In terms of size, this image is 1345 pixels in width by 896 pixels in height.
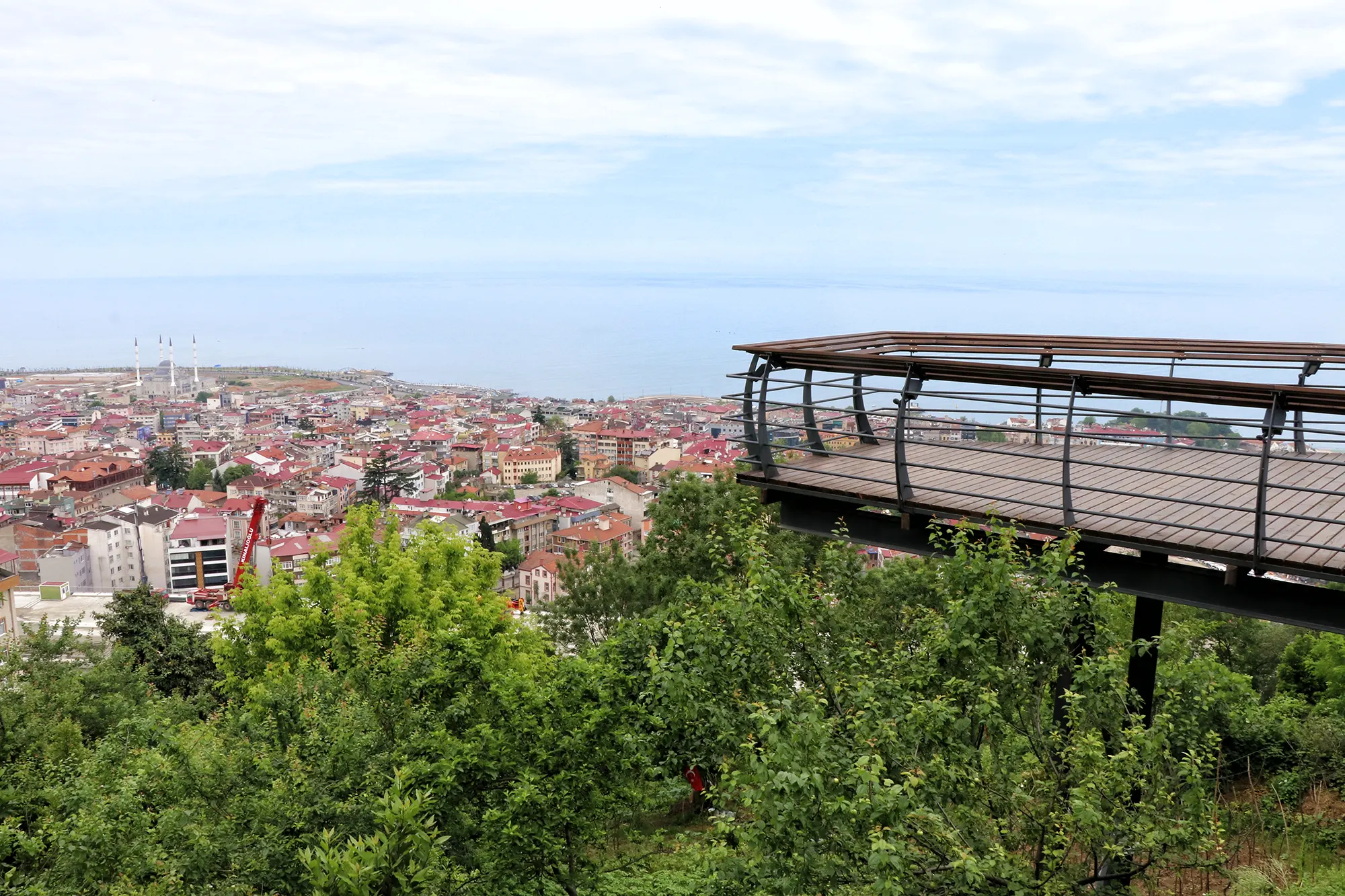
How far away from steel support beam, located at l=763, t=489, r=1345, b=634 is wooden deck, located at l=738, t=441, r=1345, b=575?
19 centimetres

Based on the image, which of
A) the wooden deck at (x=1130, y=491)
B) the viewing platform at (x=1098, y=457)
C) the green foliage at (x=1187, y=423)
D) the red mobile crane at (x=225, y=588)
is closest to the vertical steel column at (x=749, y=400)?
the viewing platform at (x=1098, y=457)

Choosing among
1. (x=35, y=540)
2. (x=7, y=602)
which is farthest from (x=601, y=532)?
(x=35, y=540)

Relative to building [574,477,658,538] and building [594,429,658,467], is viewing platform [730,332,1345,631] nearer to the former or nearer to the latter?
building [574,477,658,538]

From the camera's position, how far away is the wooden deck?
456 centimetres

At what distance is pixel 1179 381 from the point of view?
14.7ft

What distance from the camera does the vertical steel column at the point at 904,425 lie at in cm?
504

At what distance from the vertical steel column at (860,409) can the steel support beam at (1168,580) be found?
54 centimetres

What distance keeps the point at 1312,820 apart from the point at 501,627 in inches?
369

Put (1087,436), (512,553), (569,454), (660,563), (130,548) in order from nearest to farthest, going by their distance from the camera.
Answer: (1087,436), (660,563), (512,553), (130,548), (569,454)

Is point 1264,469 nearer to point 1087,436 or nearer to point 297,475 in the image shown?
point 1087,436

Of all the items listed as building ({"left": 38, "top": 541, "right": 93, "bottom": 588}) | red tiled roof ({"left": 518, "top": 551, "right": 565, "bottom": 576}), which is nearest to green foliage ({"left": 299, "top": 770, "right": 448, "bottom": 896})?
red tiled roof ({"left": 518, "top": 551, "right": 565, "bottom": 576})

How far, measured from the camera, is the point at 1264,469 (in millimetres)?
4168

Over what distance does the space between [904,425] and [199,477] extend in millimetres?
110978

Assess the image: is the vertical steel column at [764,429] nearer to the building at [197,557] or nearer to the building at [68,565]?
the building at [197,557]
